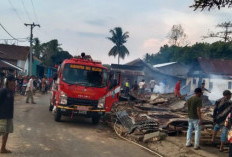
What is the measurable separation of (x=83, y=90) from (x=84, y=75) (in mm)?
865

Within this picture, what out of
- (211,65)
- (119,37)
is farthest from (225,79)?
(119,37)

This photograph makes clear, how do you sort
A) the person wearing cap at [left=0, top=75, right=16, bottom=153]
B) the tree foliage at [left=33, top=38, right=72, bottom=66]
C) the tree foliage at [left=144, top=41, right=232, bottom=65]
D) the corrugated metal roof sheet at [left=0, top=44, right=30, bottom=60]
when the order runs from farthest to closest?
the tree foliage at [left=33, top=38, right=72, bottom=66] → the tree foliage at [left=144, top=41, right=232, bottom=65] → the corrugated metal roof sheet at [left=0, top=44, right=30, bottom=60] → the person wearing cap at [left=0, top=75, right=16, bottom=153]

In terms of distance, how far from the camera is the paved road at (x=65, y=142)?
7.24 metres

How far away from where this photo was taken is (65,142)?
841cm

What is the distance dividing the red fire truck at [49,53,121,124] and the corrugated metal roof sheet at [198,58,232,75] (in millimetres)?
33535

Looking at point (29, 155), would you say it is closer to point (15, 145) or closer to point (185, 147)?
point (15, 145)

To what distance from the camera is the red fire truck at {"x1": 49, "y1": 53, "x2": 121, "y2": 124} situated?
37.4 ft

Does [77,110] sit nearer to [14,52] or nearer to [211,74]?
[211,74]

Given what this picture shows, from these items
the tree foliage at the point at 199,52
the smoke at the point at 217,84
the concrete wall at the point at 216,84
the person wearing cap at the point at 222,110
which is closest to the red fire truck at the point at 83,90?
the person wearing cap at the point at 222,110

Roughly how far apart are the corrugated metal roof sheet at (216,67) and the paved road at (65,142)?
3499cm

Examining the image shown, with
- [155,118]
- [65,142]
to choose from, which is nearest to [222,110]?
[155,118]

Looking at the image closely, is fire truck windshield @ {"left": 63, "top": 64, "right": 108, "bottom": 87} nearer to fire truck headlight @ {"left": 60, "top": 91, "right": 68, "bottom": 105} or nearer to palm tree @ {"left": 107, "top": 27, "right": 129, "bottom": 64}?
fire truck headlight @ {"left": 60, "top": 91, "right": 68, "bottom": 105}

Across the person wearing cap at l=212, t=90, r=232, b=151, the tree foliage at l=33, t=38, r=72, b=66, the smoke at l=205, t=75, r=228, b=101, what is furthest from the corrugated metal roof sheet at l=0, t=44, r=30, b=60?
the person wearing cap at l=212, t=90, r=232, b=151

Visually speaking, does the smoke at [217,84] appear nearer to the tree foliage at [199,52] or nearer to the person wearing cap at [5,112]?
the tree foliage at [199,52]
